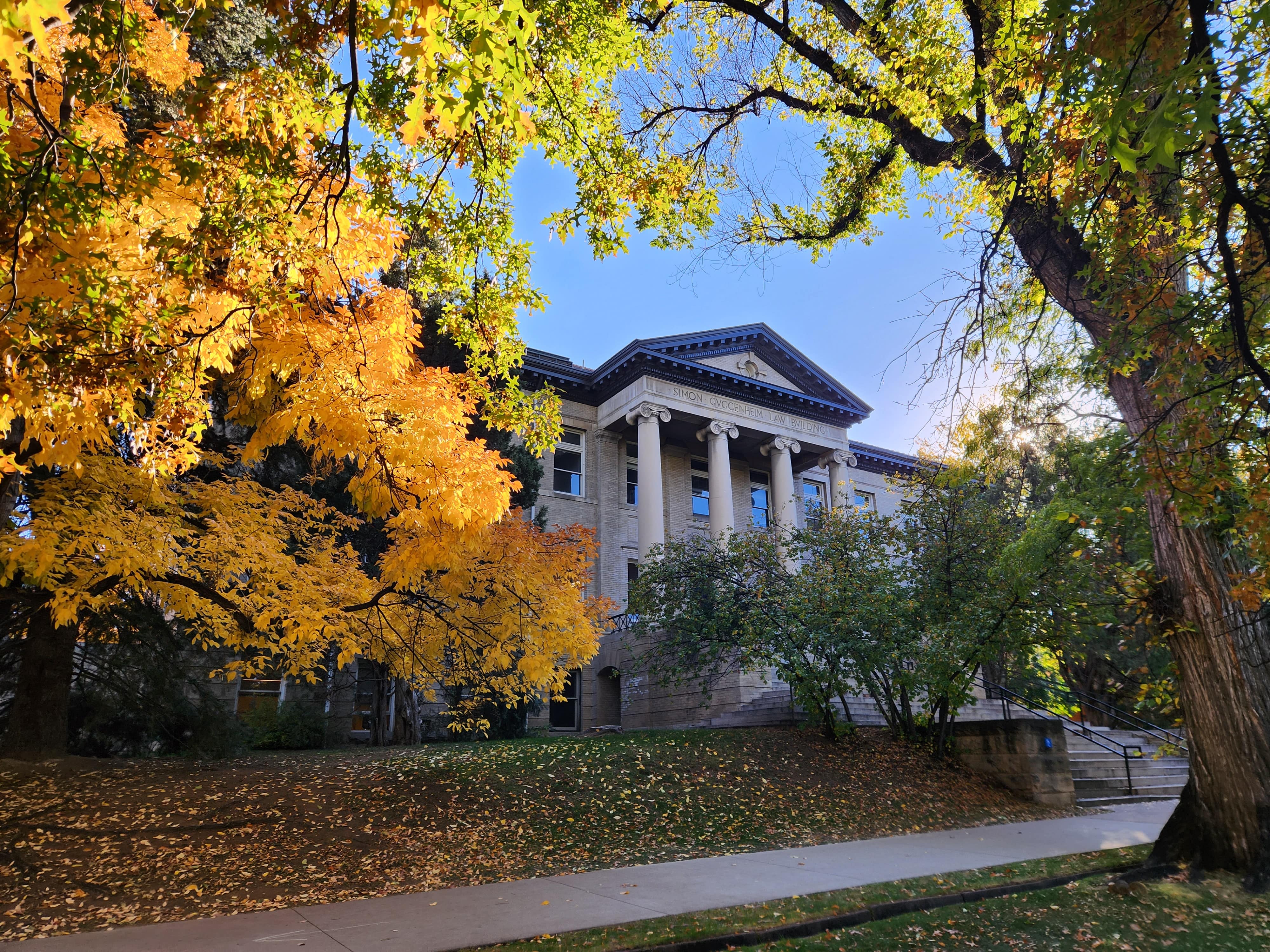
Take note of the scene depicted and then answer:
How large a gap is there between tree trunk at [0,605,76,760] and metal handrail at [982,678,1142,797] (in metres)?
16.4

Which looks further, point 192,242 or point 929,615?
point 929,615

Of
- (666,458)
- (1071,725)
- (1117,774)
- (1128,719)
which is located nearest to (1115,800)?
(1117,774)

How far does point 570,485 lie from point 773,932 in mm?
23576

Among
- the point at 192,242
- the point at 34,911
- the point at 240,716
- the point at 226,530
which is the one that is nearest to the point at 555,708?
the point at 240,716

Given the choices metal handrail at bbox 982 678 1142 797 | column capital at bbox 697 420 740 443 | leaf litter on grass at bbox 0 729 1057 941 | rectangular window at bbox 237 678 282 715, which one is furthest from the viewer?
column capital at bbox 697 420 740 443

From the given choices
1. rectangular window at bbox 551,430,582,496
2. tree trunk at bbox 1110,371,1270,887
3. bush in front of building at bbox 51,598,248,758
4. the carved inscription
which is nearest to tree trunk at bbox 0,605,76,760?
bush in front of building at bbox 51,598,248,758

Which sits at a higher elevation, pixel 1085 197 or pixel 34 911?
pixel 1085 197

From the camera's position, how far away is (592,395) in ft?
99.3

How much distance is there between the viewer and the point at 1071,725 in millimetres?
18078

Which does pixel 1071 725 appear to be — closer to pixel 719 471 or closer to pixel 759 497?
pixel 719 471

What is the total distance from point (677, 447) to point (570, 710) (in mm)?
10939

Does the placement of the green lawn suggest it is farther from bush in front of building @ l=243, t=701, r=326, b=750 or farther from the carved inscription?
the carved inscription

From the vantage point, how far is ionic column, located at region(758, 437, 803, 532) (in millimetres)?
29906

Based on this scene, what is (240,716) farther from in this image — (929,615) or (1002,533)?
(1002,533)
